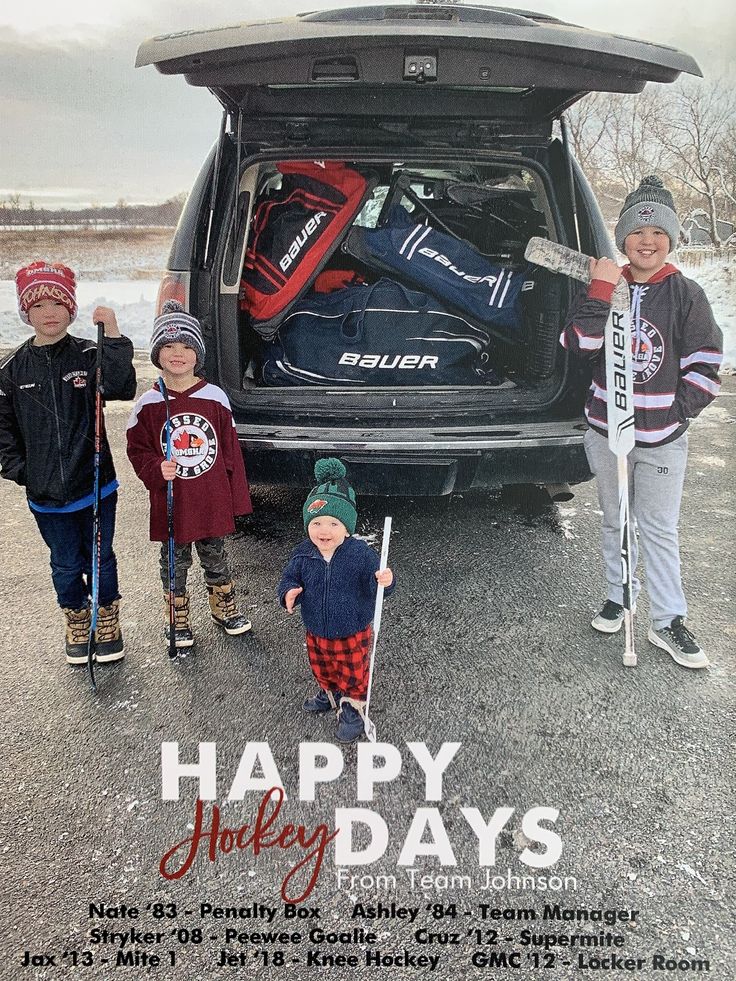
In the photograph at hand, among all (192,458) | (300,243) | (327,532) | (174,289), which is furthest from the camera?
(300,243)

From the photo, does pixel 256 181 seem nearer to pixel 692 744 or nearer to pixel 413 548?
pixel 413 548

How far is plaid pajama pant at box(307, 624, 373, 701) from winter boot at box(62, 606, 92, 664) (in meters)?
0.71

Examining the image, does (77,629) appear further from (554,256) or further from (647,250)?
(647,250)

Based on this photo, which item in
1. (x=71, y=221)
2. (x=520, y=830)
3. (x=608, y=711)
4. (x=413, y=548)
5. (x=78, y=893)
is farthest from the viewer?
(x=71, y=221)

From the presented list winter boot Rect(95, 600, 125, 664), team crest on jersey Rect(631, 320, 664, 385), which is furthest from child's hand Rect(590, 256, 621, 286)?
winter boot Rect(95, 600, 125, 664)

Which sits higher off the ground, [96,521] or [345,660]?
[96,521]

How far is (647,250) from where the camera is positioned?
5.82 ft

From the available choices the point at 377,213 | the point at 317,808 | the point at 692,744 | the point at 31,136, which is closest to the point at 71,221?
the point at 31,136

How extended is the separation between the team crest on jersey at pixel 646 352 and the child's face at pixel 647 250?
13 centimetres

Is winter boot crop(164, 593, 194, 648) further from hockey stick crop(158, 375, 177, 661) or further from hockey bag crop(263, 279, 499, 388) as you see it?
hockey bag crop(263, 279, 499, 388)

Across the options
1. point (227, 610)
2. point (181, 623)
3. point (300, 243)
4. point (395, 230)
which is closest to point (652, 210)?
point (395, 230)

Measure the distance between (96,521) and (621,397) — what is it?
1403 millimetres

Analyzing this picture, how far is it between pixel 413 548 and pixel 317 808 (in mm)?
1187

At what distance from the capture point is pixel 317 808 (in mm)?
1426
